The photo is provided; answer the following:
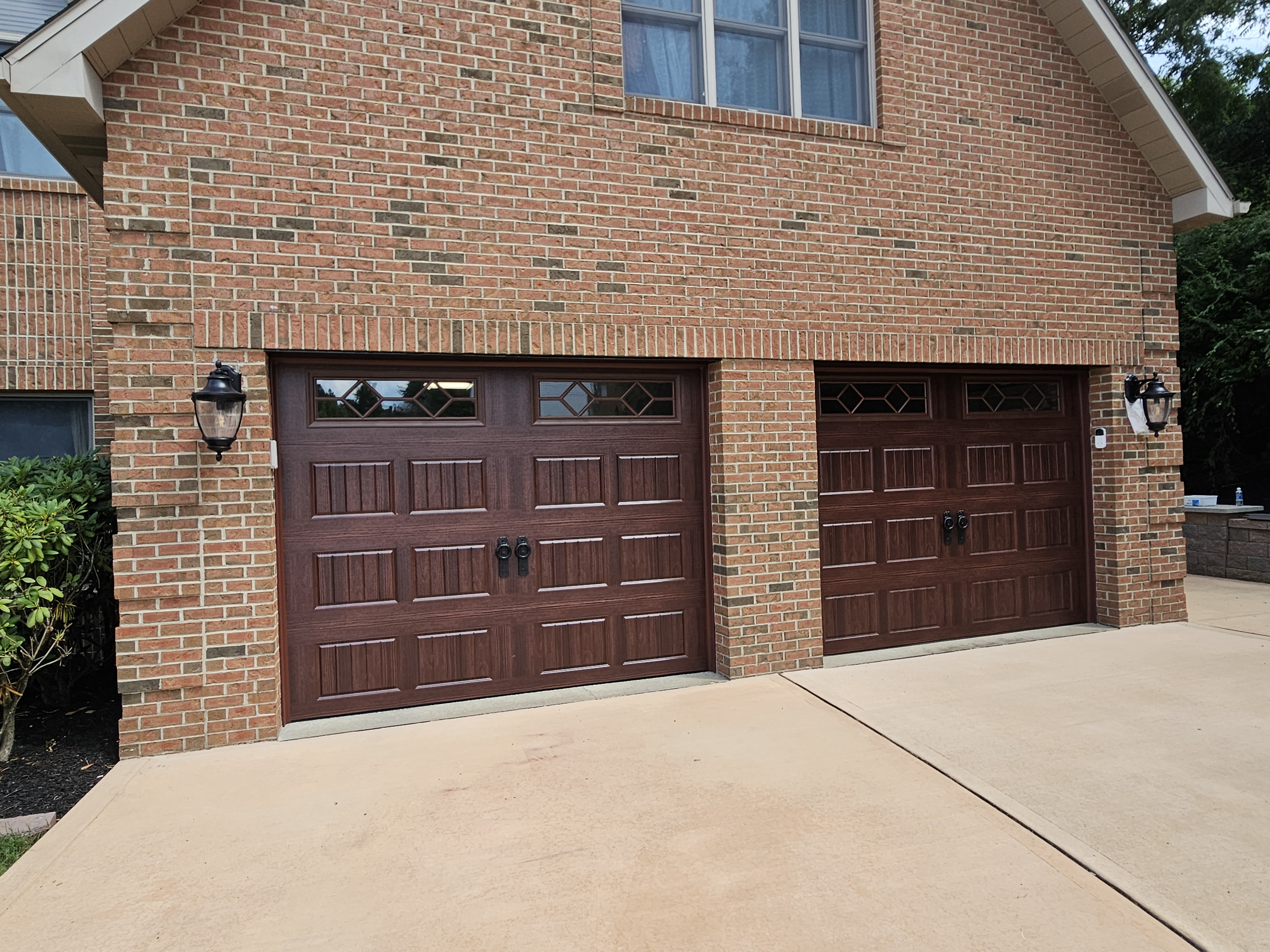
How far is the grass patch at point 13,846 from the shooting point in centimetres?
337

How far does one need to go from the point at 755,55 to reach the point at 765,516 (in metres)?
3.59

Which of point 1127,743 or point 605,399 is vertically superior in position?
point 605,399

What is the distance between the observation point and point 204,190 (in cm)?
453

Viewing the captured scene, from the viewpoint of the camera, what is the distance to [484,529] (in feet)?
17.2

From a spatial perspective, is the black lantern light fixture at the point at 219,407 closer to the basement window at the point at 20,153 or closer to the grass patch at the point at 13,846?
the grass patch at the point at 13,846

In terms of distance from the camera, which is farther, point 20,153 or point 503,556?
point 20,153

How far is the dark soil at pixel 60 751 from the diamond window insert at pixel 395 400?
2.29m

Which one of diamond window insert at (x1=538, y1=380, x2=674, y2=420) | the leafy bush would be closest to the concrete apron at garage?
the leafy bush

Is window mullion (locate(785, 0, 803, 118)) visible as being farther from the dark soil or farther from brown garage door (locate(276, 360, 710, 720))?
the dark soil

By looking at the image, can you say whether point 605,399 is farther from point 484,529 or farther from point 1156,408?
point 1156,408

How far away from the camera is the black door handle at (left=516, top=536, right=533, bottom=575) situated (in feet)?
17.4

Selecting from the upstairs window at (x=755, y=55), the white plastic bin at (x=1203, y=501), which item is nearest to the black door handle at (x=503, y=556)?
the upstairs window at (x=755, y=55)

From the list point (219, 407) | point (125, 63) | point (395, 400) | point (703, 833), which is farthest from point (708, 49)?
point (703, 833)

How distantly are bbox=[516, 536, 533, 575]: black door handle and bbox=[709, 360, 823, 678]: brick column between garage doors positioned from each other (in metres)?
1.38
